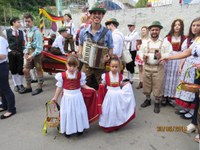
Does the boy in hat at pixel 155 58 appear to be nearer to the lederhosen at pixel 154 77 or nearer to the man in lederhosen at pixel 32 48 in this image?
the lederhosen at pixel 154 77

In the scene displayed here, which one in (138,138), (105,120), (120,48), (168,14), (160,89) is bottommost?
(138,138)

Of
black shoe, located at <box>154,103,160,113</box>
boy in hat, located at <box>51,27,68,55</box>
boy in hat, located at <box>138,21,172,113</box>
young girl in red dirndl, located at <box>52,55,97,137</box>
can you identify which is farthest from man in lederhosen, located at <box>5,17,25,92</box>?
black shoe, located at <box>154,103,160,113</box>

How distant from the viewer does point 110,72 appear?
3.26 m

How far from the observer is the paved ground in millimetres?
2855

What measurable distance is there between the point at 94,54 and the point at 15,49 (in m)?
2.71

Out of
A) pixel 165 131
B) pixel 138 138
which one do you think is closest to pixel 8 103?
pixel 138 138

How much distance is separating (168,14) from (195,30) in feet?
14.3

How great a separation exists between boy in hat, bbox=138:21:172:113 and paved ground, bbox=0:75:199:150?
0.51m

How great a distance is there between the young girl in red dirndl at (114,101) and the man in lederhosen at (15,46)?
2.86 metres

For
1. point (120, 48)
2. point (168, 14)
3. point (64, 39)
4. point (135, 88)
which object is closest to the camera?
point (120, 48)

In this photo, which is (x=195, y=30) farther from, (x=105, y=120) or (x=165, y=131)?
(x=105, y=120)

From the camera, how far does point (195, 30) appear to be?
3002mm

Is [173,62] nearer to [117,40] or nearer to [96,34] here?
[117,40]
